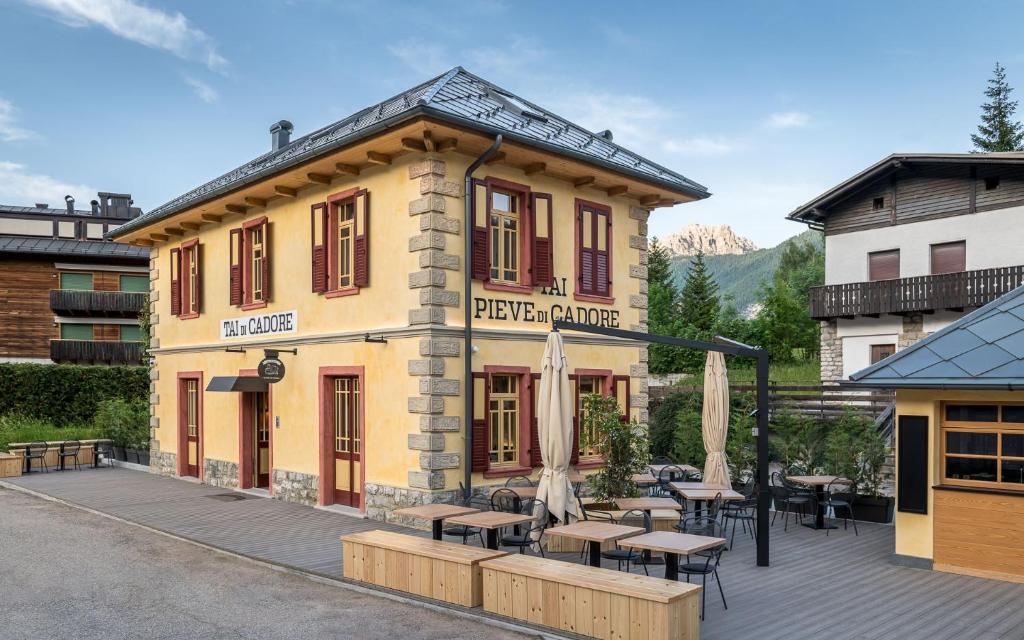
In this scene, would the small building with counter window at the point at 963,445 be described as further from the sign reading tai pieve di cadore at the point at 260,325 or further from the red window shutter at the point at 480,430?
the sign reading tai pieve di cadore at the point at 260,325

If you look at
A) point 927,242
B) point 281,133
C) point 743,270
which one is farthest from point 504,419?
point 743,270

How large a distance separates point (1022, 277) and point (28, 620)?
24.3 meters

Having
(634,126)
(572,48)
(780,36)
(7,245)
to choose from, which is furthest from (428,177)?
(634,126)

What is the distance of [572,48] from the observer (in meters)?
21.7

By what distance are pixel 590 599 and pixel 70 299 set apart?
3789 centimetres

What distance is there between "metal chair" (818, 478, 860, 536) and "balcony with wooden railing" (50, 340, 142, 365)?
35.1m

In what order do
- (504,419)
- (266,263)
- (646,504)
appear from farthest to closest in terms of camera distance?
(266,263) → (504,419) → (646,504)

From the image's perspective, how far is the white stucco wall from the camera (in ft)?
78.1

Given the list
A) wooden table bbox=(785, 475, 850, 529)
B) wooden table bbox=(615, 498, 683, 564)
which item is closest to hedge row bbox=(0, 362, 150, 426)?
wooden table bbox=(615, 498, 683, 564)

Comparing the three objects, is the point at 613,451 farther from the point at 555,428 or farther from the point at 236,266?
the point at 236,266

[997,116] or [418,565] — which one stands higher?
[997,116]

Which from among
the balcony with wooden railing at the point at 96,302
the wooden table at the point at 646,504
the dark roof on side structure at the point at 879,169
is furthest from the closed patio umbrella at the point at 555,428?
the balcony with wooden railing at the point at 96,302

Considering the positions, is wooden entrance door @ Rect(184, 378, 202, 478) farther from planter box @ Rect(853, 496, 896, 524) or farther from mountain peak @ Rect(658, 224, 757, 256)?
mountain peak @ Rect(658, 224, 757, 256)

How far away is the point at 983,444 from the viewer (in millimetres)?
9586
